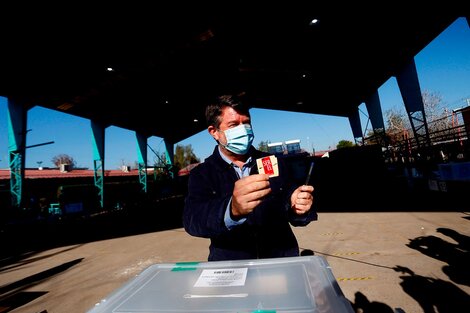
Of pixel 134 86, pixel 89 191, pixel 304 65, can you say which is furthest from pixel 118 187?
pixel 304 65

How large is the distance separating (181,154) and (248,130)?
4891cm

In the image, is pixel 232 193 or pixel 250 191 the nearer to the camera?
pixel 250 191

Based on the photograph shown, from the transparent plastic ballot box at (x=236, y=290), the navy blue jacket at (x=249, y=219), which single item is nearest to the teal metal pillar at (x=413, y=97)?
the navy blue jacket at (x=249, y=219)

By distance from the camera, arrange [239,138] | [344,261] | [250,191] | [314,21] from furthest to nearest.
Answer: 1. [314,21]
2. [344,261]
3. [239,138]
4. [250,191]

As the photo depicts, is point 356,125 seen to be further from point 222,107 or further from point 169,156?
point 222,107

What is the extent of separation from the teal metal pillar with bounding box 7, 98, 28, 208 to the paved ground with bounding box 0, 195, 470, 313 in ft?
10.8

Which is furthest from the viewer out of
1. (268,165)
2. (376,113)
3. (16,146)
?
(376,113)

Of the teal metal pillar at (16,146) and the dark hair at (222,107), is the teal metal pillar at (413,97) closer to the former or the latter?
the dark hair at (222,107)

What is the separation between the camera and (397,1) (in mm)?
9953

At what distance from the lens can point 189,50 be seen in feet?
42.2

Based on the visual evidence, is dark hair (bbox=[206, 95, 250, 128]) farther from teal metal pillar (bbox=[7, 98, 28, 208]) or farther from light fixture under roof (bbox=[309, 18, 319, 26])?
teal metal pillar (bbox=[7, 98, 28, 208])

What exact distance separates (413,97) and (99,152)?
22.5 m

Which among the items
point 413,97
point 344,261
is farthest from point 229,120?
point 413,97

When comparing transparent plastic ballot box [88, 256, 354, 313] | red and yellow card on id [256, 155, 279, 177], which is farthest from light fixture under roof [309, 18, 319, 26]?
transparent plastic ballot box [88, 256, 354, 313]
